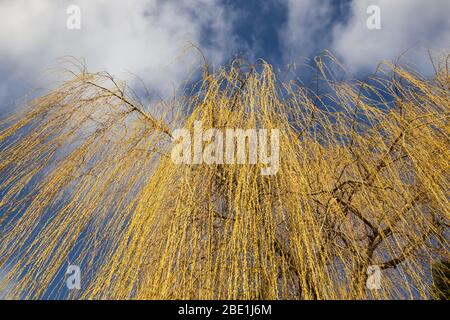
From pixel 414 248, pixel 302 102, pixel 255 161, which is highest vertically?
pixel 302 102

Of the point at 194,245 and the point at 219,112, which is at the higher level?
the point at 219,112

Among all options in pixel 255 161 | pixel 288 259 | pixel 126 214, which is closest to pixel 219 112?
pixel 255 161

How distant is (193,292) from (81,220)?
655 mm

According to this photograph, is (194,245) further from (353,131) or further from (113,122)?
(353,131)

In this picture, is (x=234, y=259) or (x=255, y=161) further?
(x=255, y=161)

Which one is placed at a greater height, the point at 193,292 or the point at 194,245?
the point at 194,245

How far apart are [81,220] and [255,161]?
808mm

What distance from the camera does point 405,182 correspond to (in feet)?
5.94

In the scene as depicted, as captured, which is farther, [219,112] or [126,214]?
[219,112]
